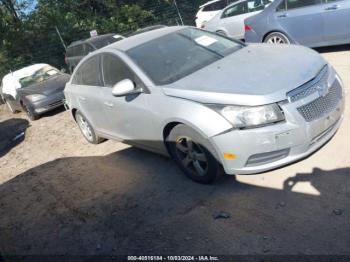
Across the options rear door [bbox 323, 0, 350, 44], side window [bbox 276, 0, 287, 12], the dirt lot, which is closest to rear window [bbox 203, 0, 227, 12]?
side window [bbox 276, 0, 287, 12]

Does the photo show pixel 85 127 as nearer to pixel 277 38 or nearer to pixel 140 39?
pixel 140 39

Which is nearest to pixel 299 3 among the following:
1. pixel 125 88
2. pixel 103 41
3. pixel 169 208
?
pixel 125 88

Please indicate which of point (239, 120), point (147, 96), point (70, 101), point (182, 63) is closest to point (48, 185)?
point (70, 101)

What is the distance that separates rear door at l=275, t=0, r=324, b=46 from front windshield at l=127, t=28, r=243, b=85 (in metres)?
3.15

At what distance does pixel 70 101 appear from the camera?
23.6ft

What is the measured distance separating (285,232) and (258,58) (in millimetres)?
2127

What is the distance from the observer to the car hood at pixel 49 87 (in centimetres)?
1102

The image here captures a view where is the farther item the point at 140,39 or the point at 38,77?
the point at 38,77

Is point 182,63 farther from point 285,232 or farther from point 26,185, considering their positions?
point 26,185

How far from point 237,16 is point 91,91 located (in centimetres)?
648

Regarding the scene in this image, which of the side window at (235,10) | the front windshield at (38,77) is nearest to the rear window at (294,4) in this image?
the side window at (235,10)

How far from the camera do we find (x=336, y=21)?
762cm

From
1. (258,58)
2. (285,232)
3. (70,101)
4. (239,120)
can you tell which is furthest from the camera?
(70,101)

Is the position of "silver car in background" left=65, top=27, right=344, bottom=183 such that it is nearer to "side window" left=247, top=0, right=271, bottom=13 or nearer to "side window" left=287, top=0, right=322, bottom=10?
"side window" left=287, top=0, right=322, bottom=10
